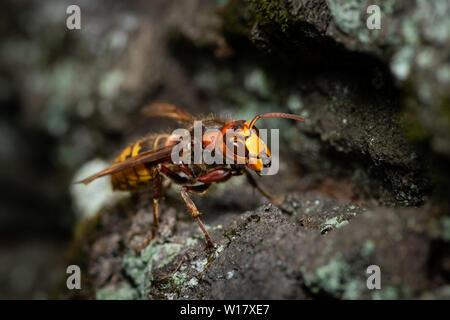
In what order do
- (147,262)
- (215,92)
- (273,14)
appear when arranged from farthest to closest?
(215,92)
(147,262)
(273,14)

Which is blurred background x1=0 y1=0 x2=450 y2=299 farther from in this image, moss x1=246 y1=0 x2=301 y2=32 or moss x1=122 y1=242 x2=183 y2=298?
moss x1=122 y1=242 x2=183 y2=298

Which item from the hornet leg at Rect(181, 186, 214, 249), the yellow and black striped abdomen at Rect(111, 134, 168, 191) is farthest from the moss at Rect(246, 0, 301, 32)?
the hornet leg at Rect(181, 186, 214, 249)

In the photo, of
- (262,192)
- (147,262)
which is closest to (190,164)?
(262,192)

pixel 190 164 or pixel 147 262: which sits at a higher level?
pixel 190 164

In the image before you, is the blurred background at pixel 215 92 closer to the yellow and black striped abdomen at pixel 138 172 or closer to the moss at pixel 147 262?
the yellow and black striped abdomen at pixel 138 172

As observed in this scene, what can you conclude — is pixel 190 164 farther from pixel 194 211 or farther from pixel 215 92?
pixel 215 92

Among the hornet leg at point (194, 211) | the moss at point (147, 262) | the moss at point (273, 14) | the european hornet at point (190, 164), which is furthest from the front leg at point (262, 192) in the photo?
the moss at point (273, 14)
